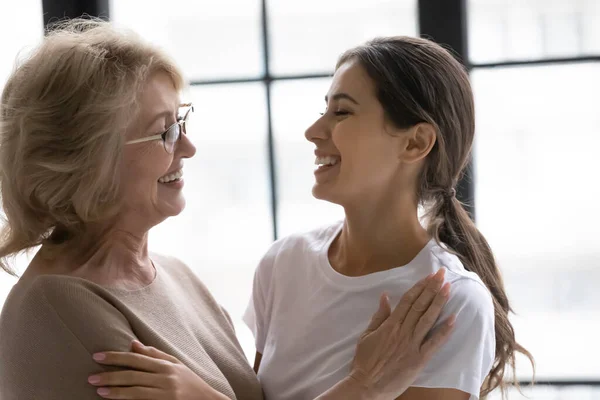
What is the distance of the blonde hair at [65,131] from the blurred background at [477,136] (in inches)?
28.4

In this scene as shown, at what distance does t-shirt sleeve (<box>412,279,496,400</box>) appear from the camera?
1.84 m

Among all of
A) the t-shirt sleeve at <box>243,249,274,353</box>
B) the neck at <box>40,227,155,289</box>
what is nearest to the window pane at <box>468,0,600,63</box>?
the t-shirt sleeve at <box>243,249,274,353</box>

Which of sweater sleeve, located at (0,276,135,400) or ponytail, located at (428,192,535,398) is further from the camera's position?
ponytail, located at (428,192,535,398)

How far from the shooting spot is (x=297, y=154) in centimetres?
282

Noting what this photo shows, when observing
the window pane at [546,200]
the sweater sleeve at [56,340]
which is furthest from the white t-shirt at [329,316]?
the window pane at [546,200]

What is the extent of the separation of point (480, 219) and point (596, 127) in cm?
49

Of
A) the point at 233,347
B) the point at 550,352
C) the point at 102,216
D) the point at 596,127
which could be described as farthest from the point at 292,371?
the point at 596,127

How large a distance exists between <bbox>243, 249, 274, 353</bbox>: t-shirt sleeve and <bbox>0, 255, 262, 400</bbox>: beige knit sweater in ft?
1.07

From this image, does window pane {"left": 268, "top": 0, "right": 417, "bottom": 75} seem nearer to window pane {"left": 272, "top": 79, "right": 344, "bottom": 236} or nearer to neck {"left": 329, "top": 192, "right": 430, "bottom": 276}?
window pane {"left": 272, "top": 79, "right": 344, "bottom": 236}

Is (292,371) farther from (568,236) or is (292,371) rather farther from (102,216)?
(568,236)

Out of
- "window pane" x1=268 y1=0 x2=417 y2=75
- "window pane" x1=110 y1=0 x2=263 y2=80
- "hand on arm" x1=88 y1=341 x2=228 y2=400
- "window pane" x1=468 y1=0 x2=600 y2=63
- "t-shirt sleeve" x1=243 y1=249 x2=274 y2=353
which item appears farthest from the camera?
"window pane" x1=110 y1=0 x2=263 y2=80

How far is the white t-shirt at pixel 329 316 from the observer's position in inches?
73.3

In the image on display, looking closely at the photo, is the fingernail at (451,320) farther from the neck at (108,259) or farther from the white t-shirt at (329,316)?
the neck at (108,259)

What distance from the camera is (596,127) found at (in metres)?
2.59
